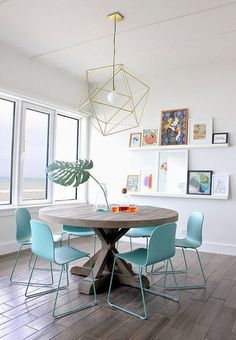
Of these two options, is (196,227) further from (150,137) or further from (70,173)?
(150,137)

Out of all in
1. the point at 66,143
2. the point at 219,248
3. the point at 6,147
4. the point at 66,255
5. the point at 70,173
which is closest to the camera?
the point at 66,255

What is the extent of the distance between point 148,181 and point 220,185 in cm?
119

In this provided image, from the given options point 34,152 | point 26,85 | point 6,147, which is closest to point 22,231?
point 6,147

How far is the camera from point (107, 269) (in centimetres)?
309

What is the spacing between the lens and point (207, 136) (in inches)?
179

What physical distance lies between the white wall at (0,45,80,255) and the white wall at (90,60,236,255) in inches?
50.8

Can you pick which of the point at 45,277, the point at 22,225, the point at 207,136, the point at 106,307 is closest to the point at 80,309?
the point at 106,307

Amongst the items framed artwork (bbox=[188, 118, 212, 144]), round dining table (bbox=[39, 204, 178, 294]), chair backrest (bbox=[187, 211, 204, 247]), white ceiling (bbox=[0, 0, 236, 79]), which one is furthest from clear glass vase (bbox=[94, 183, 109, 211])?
framed artwork (bbox=[188, 118, 212, 144])

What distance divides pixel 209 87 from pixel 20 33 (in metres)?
2.80

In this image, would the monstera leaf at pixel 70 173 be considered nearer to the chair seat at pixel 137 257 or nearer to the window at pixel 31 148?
the chair seat at pixel 137 257

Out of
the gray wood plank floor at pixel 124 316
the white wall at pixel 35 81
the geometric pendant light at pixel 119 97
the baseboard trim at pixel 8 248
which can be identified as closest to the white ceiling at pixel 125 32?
the white wall at pixel 35 81

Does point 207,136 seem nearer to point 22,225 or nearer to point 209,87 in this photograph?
point 209,87

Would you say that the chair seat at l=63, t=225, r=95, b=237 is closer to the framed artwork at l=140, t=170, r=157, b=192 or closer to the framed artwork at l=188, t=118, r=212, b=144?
the framed artwork at l=140, t=170, r=157, b=192

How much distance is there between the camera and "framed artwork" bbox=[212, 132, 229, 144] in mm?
4406
